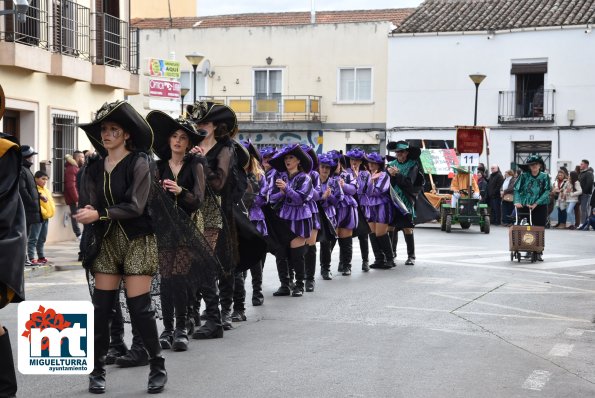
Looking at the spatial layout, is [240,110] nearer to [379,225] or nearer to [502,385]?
[379,225]

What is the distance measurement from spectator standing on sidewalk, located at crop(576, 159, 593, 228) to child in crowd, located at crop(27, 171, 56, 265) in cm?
1730

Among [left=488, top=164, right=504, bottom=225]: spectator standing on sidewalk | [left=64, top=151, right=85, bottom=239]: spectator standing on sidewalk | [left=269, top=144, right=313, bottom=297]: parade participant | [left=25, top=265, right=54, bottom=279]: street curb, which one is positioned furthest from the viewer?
A: [left=488, top=164, right=504, bottom=225]: spectator standing on sidewalk

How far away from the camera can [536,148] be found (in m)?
39.9

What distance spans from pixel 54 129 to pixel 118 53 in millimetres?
3496

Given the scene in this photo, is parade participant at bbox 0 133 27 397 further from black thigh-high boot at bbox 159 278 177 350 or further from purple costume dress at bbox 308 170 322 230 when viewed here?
purple costume dress at bbox 308 170 322 230

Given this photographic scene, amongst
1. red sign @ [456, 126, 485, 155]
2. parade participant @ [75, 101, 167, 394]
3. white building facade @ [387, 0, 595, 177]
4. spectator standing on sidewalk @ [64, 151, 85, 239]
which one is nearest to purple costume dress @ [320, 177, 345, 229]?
parade participant @ [75, 101, 167, 394]

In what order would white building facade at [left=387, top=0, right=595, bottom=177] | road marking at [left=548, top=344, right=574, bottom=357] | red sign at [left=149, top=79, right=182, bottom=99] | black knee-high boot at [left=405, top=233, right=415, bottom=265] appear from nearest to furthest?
1. road marking at [left=548, top=344, right=574, bottom=357]
2. black knee-high boot at [left=405, top=233, right=415, bottom=265]
3. red sign at [left=149, top=79, right=182, bottom=99]
4. white building facade at [left=387, top=0, right=595, bottom=177]

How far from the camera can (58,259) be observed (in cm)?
1850

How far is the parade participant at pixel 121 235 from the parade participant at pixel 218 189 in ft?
6.47

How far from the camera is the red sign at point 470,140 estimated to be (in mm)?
33438

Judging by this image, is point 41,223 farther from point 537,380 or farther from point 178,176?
point 537,380

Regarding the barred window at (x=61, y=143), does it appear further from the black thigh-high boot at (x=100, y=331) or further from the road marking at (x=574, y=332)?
the black thigh-high boot at (x=100, y=331)

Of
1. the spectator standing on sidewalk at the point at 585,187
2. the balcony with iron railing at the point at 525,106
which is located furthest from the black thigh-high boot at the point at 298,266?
the balcony with iron railing at the point at 525,106

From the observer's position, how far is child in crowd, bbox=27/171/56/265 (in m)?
16.7
